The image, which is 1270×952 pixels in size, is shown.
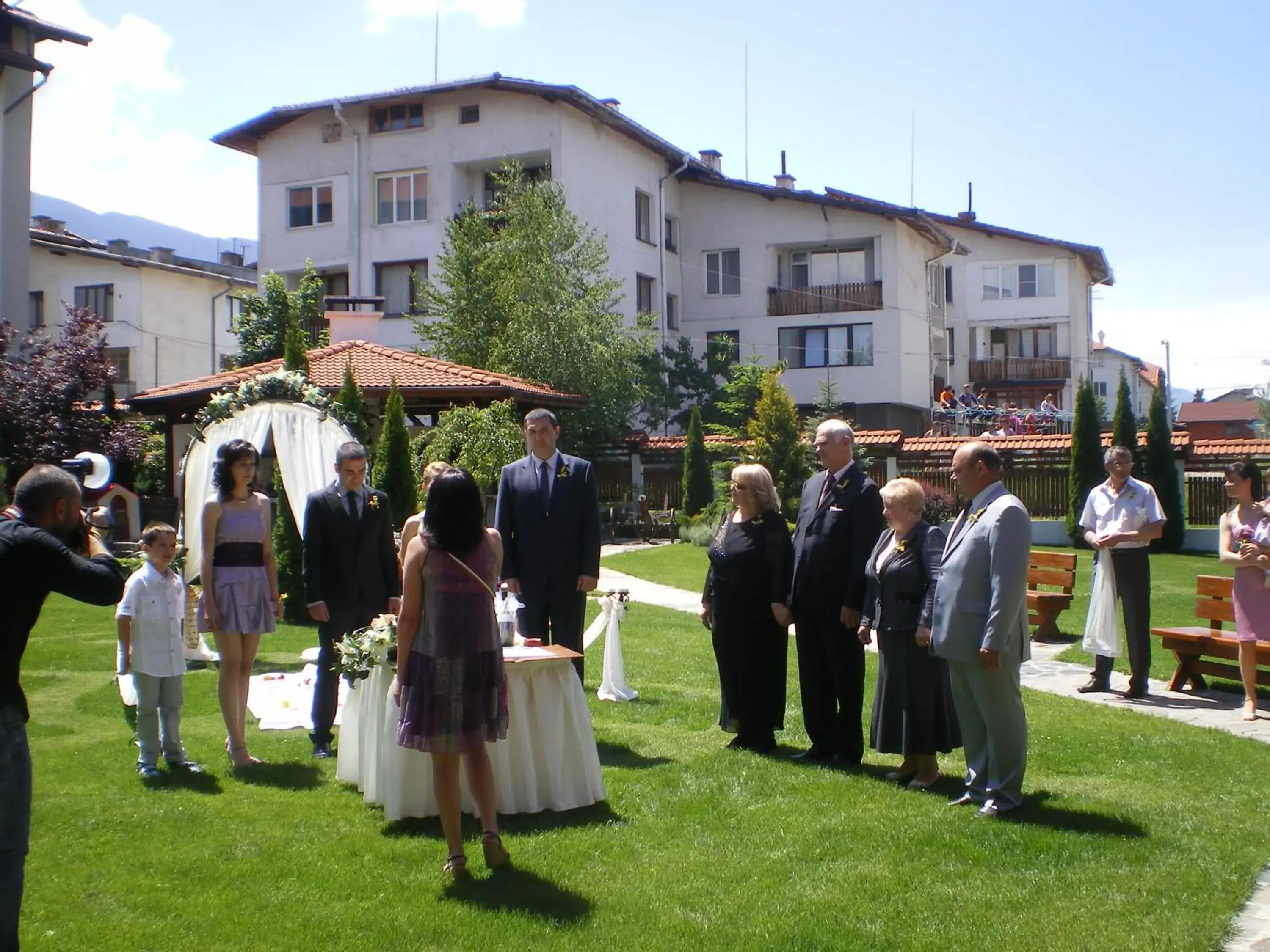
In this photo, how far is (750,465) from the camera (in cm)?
760

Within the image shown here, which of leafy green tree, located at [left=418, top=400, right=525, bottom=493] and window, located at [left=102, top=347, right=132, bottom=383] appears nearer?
leafy green tree, located at [left=418, top=400, right=525, bottom=493]

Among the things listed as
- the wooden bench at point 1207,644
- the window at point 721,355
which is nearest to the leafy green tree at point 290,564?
the wooden bench at point 1207,644

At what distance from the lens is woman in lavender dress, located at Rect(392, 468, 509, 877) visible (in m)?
5.29

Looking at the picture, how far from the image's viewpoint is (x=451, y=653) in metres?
5.34

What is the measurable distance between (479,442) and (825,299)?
24.1m

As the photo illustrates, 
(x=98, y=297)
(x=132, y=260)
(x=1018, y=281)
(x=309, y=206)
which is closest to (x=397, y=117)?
(x=309, y=206)

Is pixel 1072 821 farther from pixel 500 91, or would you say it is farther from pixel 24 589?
pixel 500 91

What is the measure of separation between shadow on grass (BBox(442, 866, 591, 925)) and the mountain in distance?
428 feet

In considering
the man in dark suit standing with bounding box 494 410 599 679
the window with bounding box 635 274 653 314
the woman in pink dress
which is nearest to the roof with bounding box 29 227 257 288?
the window with bounding box 635 274 653 314

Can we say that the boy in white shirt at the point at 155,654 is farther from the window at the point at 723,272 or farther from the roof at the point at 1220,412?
the roof at the point at 1220,412

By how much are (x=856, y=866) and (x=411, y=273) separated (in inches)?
1220

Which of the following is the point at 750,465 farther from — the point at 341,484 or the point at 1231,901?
the point at 1231,901

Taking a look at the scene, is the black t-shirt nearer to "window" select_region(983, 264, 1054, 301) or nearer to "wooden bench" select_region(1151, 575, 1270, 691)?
"wooden bench" select_region(1151, 575, 1270, 691)

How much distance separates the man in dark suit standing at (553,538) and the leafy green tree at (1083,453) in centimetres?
2232
